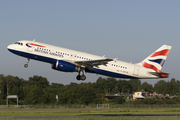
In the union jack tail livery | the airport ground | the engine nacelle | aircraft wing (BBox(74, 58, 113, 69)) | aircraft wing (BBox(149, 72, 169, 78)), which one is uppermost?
the union jack tail livery

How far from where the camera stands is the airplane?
46.3 m

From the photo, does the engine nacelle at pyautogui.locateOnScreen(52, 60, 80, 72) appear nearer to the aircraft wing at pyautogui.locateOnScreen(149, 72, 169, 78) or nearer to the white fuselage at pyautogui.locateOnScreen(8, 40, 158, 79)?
the white fuselage at pyautogui.locateOnScreen(8, 40, 158, 79)

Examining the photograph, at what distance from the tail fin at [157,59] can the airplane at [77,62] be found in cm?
103

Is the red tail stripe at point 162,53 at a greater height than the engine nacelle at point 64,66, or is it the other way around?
the red tail stripe at point 162,53

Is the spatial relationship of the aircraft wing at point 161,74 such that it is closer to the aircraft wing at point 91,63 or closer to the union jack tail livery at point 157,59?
the union jack tail livery at point 157,59

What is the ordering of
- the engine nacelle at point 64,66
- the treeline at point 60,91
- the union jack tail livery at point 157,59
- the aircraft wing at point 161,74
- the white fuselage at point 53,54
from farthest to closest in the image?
the treeline at point 60,91, the union jack tail livery at point 157,59, the aircraft wing at point 161,74, the white fuselage at point 53,54, the engine nacelle at point 64,66

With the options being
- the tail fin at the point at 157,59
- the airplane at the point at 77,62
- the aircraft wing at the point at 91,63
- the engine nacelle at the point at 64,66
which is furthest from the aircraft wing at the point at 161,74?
the engine nacelle at the point at 64,66

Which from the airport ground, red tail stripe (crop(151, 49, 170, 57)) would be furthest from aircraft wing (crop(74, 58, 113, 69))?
red tail stripe (crop(151, 49, 170, 57))

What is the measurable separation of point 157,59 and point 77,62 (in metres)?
17.8

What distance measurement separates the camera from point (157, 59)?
54656mm

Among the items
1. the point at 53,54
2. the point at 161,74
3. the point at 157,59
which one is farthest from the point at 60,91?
the point at 53,54

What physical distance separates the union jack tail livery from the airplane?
0.84m

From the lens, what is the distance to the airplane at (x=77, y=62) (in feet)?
152

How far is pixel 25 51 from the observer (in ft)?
152
